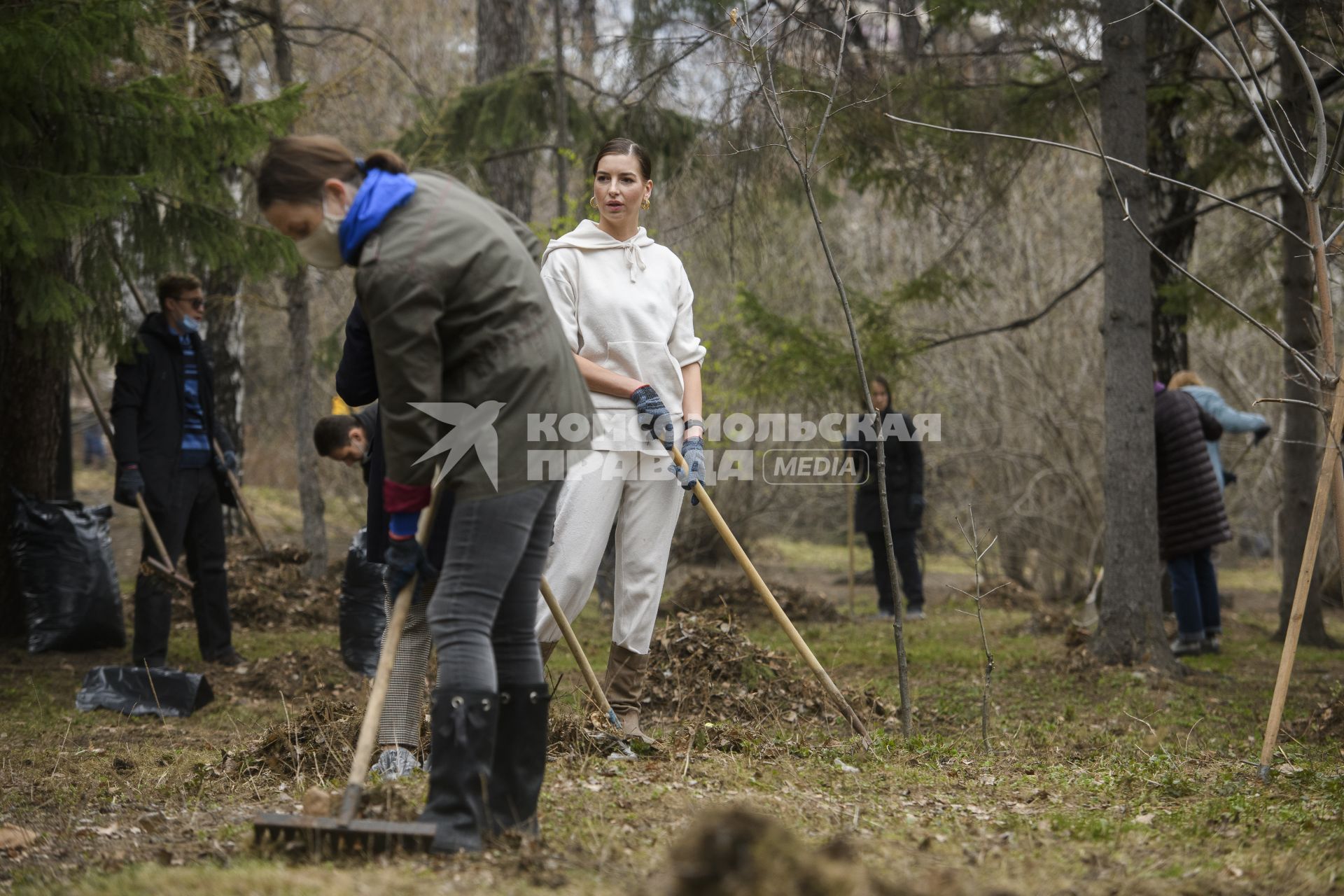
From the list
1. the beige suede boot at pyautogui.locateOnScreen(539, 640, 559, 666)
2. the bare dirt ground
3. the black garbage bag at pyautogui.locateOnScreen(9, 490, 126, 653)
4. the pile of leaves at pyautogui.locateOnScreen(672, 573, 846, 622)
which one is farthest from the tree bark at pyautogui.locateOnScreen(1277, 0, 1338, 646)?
the black garbage bag at pyautogui.locateOnScreen(9, 490, 126, 653)

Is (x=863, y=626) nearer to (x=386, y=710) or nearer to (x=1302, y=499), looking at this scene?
(x=1302, y=499)

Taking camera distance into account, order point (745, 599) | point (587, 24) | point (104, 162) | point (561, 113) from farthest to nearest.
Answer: point (587, 24), point (745, 599), point (561, 113), point (104, 162)

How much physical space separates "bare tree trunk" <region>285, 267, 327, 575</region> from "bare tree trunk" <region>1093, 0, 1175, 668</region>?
20.2ft

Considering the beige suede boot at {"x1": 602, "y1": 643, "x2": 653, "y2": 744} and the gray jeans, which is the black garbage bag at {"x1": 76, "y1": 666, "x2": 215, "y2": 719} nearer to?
the beige suede boot at {"x1": 602, "y1": 643, "x2": 653, "y2": 744}

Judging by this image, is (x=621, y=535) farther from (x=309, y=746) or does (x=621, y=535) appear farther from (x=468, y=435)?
(x=468, y=435)

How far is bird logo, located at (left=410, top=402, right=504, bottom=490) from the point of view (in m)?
2.86

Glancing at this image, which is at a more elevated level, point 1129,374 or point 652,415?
point 1129,374

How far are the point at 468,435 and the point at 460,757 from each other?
30.1 inches

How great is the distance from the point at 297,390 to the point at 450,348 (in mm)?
7727

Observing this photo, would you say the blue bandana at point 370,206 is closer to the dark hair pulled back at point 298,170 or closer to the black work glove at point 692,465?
the dark hair pulled back at point 298,170

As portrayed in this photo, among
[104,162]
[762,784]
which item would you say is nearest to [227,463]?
[104,162]

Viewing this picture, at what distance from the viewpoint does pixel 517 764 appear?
9.86 feet

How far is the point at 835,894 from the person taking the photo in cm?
207

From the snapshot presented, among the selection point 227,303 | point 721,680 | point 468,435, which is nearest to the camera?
point 468,435
